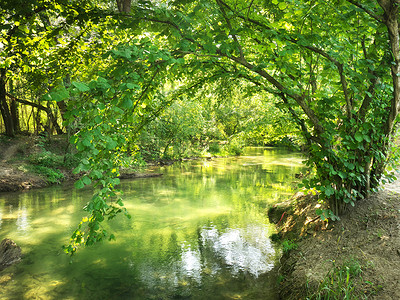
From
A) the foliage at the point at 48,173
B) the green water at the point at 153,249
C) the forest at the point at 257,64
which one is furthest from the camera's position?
the foliage at the point at 48,173

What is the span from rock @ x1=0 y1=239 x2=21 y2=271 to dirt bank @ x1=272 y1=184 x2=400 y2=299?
497cm

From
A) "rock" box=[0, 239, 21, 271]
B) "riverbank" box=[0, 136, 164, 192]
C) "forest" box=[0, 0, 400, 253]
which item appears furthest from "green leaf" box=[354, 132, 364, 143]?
"riverbank" box=[0, 136, 164, 192]

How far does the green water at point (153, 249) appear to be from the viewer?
479cm

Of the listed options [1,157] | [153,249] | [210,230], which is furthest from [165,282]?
[1,157]

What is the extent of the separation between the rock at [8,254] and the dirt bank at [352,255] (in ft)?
16.3

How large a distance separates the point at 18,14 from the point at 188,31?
2386 millimetres

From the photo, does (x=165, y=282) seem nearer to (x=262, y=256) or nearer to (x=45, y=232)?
(x=262, y=256)

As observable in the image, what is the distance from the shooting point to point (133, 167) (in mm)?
15602

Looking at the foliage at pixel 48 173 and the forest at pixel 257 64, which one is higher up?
the forest at pixel 257 64

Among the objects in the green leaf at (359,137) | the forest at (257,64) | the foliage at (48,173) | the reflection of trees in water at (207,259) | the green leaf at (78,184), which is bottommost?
the reflection of trees in water at (207,259)

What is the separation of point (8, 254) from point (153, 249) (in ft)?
9.12

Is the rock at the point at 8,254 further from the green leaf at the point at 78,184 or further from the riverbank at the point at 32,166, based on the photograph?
the riverbank at the point at 32,166

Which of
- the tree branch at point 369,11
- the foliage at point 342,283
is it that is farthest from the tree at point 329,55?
the foliage at point 342,283

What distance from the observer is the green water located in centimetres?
479
